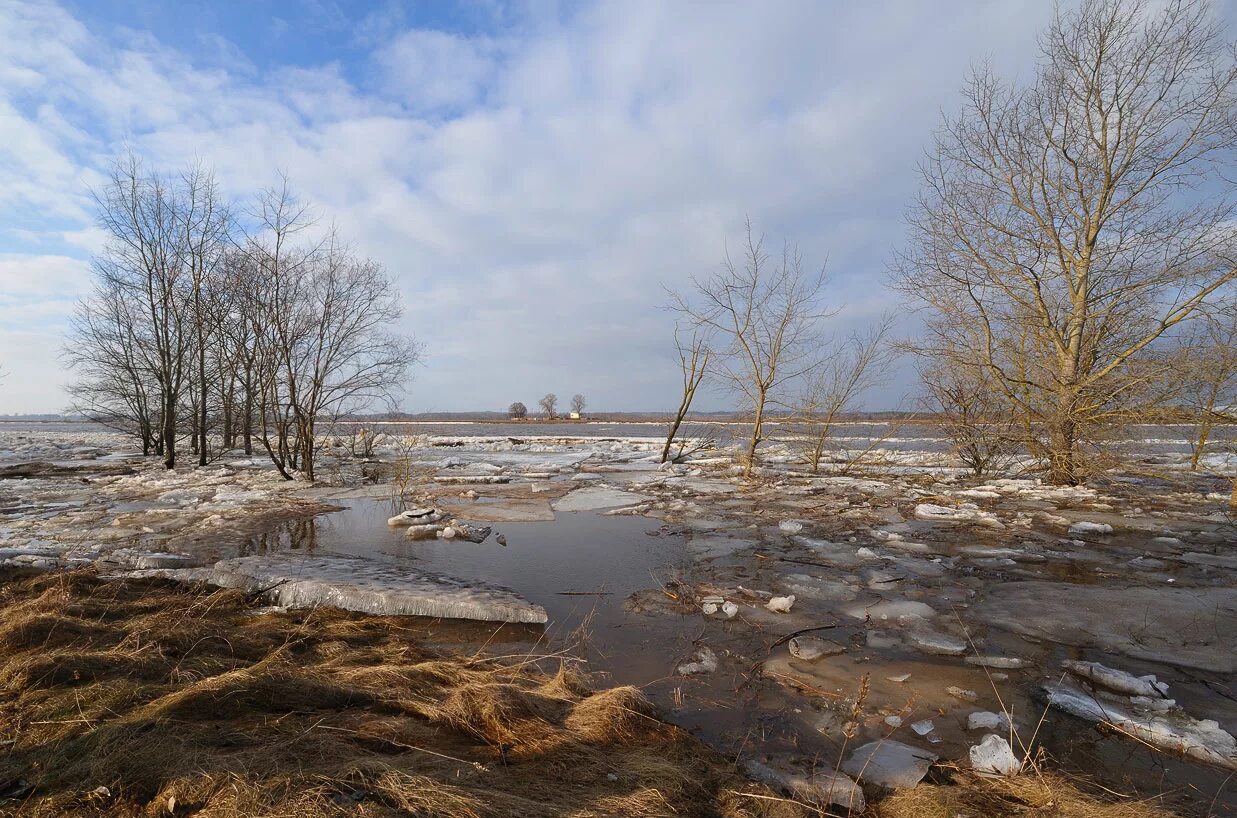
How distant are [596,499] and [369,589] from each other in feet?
21.0

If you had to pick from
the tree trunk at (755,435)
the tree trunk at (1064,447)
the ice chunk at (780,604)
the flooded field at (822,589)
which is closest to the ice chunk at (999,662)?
the flooded field at (822,589)

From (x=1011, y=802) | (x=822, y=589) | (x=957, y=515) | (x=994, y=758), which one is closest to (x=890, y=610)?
(x=822, y=589)

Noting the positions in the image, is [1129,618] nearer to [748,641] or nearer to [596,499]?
[748,641]

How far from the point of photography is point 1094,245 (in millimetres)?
11914

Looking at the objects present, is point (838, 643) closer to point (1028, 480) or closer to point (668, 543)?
point (668, 543)

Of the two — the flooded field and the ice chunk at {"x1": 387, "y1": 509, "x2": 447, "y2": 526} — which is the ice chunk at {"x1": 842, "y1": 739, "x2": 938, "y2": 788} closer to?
the flooded field

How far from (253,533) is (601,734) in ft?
24.5

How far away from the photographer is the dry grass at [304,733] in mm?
2074

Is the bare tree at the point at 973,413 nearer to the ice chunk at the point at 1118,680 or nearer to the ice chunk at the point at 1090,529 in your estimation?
the ice chunk at the point at 1090,529

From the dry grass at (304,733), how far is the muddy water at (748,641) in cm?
57

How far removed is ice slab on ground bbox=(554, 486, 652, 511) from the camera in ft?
34.8

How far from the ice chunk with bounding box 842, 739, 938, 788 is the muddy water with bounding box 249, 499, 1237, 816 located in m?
0.11

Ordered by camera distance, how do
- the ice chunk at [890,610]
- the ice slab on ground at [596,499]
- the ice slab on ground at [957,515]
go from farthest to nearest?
1. the ice slab on ground at [596,499]
2. the ice slab on ground at [957,515]
3. the ice chunk at [890,610]

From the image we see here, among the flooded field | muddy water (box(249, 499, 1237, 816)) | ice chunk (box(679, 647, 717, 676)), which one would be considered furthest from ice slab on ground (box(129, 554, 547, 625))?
ice chunk (box(679, 647, 717, 676))
